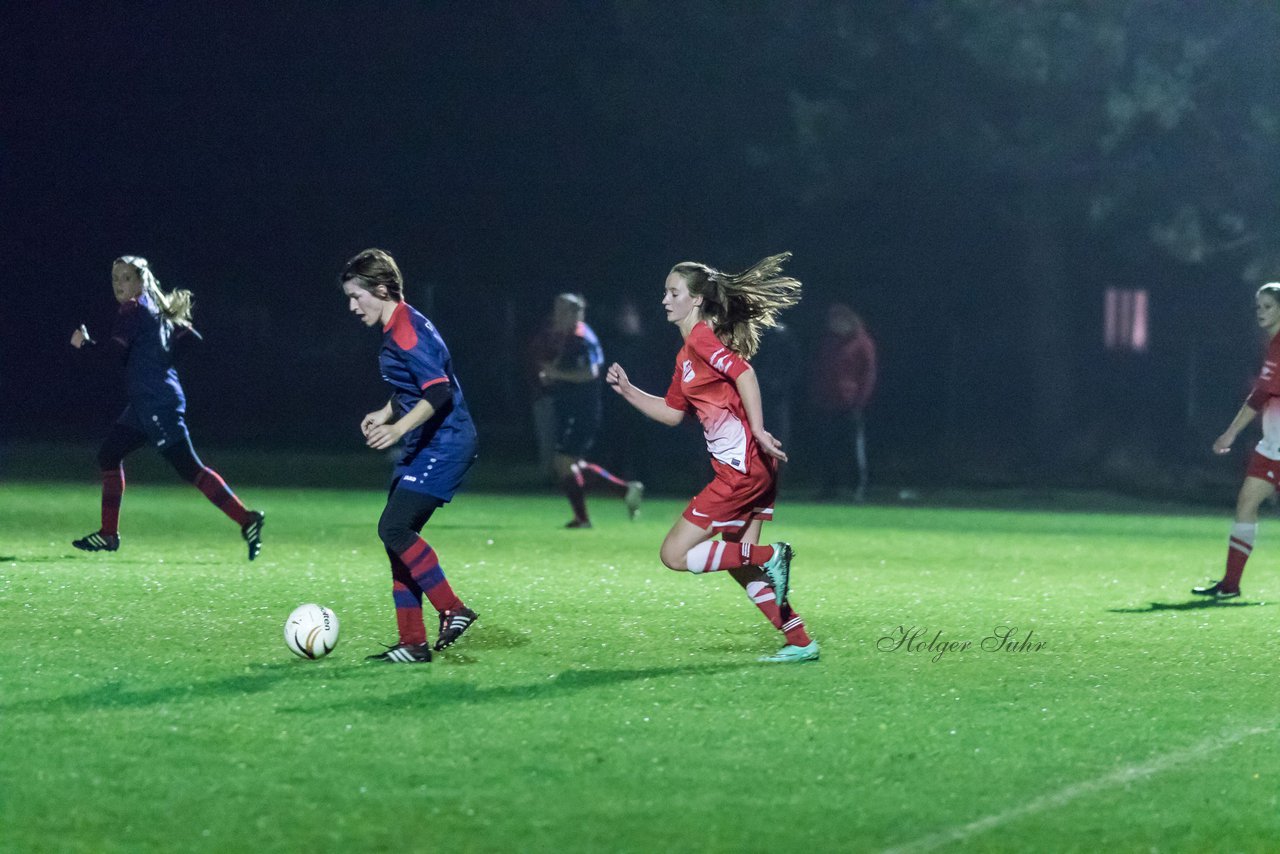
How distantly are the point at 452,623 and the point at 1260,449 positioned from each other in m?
5.93

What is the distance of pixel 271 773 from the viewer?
6.59 m

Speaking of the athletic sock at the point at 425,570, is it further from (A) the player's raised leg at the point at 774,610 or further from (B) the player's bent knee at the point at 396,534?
(A) the player's raised leg at the point at 774,610

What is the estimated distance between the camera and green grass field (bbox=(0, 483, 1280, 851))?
6.02 meters

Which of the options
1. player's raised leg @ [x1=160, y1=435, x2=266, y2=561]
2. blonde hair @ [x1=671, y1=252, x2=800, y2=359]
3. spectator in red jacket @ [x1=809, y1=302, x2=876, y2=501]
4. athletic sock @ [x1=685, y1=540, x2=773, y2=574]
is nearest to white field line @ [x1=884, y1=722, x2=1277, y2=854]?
athletic sock @ [x1=685, y1=540, x2=773, y2=574]

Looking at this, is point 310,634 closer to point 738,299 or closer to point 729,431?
point 729,431

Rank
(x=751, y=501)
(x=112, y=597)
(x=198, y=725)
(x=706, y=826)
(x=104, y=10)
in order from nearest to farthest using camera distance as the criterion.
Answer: (x=706, y=826) → (x=198, y=725) → (x=751, y=501) → (x=112, y=597) → (x=104, y=10)

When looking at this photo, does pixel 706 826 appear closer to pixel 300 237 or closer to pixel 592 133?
pixel 592 133

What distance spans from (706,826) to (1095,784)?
1.51 metres

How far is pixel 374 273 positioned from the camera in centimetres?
890

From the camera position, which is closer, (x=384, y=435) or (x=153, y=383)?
Answer: (x=384, y=435)

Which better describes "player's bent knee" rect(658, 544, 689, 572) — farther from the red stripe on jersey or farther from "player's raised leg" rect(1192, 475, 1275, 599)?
"player's raised leg" rect(1192, 475, 1275, 599)

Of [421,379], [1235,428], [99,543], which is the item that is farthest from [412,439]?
[1235,428]

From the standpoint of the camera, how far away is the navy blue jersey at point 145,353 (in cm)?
1334

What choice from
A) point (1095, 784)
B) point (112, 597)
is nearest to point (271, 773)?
point (1095, 784)
